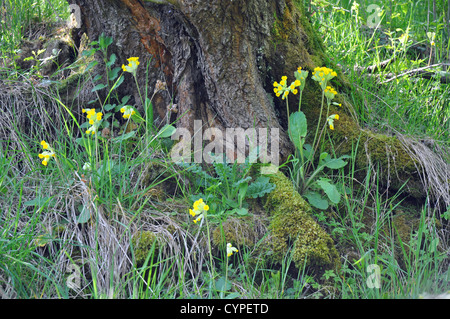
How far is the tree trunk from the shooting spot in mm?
2127

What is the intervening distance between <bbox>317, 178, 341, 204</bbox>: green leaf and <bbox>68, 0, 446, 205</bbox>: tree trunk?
33cm

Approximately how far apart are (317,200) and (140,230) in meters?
0.93

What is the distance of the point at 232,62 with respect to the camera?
7.05 feet

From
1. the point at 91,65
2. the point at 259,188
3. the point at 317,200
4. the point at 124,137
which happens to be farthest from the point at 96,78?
the point at 317,200

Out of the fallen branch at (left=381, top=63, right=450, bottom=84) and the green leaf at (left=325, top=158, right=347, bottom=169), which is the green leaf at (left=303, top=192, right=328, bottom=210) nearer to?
the green leaf at (left=325, top=158, right=347, bottom=169)

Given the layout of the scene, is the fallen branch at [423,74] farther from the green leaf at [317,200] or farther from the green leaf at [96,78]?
the green leaf at [96,78]

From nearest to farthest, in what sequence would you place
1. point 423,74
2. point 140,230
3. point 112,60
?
point 140,230 → point 112,60 → point 423,74

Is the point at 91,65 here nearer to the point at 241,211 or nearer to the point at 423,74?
the point at 241,211

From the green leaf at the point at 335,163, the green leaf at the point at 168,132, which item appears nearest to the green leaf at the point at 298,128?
the green leaf at the point at 335,163

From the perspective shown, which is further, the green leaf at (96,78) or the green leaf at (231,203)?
the green leaf at (96,78)

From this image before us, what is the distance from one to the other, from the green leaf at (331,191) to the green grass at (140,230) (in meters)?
0.11

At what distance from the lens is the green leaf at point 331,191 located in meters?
1.97

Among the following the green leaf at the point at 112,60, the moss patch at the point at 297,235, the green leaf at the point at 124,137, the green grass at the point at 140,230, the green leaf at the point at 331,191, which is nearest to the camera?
the green grass at the point at 140,230
